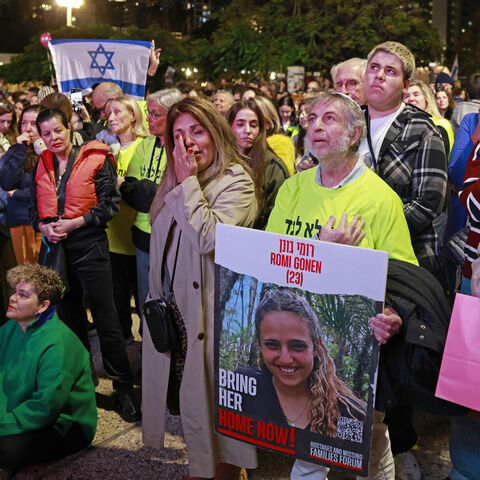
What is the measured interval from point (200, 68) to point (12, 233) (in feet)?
102

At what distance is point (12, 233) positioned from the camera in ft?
19.3

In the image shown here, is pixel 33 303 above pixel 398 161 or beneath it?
beneath

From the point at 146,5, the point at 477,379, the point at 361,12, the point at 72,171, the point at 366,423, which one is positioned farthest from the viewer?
the point at 146,5

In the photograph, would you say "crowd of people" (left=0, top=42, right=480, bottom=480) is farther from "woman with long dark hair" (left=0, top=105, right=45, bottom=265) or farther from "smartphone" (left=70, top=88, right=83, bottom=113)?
"smartphone" (left=70, top=88, right=83, bottom=113)

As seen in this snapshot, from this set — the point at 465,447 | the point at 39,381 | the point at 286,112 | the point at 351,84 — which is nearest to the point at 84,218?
the point at 39,381

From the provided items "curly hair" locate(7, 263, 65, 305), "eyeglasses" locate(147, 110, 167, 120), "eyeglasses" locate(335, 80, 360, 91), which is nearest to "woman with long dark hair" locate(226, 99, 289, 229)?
"eyeglasses" locate(147, 110, 167, 120)

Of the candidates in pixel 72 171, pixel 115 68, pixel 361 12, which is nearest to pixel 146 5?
pixel 361 12

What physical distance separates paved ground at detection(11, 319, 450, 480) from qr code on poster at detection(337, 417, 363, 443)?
1307 mm

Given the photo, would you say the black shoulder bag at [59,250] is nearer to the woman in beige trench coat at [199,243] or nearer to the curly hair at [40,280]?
the curly hair at [40,280]

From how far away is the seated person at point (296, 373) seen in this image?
2.52 meters

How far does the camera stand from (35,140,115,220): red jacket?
4.55m

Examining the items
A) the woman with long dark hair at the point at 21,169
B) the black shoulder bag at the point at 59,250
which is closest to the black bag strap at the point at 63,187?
the black shoulder bag at the point at 59,250

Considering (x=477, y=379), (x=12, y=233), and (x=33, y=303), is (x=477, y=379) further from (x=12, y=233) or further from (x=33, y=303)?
(x=12, y=233)

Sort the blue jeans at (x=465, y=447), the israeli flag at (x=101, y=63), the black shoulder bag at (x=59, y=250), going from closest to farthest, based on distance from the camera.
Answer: the blue jeans at (x=465, y=447)
the black shoulder bag at (x=59, y=250)
the israeli flag at (x=101, y=63)
